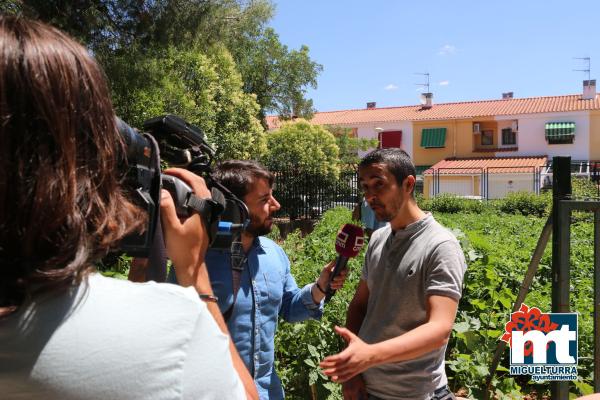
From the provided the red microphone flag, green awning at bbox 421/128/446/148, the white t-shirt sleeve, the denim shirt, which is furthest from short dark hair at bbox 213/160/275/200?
green awning at bbox 421/128/446/148

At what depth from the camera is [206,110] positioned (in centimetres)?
1448

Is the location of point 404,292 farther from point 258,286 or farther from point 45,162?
point 45,162

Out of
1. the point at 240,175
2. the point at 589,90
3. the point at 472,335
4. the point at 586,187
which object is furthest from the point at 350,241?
the point at 589,90

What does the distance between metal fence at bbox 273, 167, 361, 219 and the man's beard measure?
17617mm

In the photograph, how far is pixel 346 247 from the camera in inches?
95.3

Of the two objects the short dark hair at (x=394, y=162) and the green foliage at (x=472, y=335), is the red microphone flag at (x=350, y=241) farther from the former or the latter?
the green foliage at (x=472, y=335)

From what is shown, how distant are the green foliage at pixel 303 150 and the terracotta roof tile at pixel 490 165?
37.4 feet

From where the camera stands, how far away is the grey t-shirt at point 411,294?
221cm

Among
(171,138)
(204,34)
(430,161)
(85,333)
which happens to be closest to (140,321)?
(85,333)

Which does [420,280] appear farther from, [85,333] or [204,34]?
[204,34]

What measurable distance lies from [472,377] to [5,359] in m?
3.45

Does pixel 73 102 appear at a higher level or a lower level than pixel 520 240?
higher

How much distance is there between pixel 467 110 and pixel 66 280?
41264 mm

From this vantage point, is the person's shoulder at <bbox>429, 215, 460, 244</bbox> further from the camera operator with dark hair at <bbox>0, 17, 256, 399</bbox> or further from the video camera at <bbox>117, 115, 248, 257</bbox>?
the camera operator with dark hair at <bbox>0, 17, 256, 399</bbox>
